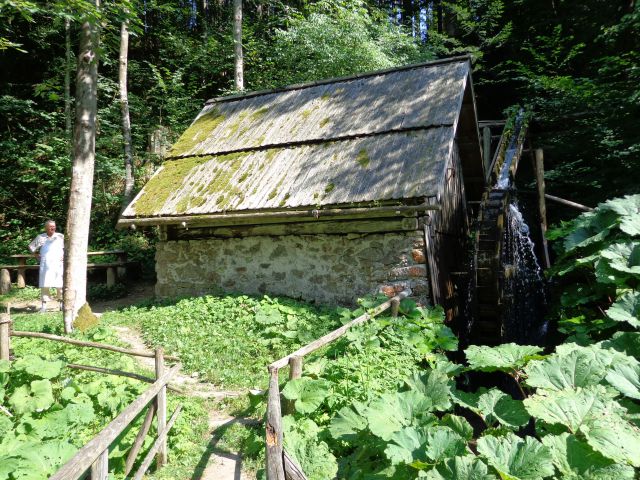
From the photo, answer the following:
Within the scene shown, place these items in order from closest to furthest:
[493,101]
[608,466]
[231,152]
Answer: [608,466] → [231,152] → [493,101]

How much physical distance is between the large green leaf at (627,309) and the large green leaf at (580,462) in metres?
1.86

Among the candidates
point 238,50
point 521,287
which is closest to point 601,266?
point 521,287

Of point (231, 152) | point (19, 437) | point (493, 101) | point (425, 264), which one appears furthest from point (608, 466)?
point (493, 101)

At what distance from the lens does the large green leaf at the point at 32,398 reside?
341 centimetres

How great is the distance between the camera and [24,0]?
576cm

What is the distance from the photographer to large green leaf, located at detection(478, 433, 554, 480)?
2043mm

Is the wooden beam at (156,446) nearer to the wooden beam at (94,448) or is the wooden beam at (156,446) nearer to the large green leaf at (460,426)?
the wooden beam at (94,448)

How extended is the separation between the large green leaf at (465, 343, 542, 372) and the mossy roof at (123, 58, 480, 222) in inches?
112

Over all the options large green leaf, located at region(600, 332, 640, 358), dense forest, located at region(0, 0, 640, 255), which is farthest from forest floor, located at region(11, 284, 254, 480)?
dense forest, located at region(0, 0, 640, 255)

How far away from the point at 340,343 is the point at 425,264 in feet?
6.53

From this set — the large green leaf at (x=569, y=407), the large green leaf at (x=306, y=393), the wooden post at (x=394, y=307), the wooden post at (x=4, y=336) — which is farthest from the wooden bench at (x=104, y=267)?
the large green leaf at (x=569, y=407)

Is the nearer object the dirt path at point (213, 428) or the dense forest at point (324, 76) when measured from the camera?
the dirt path at point (213, 428)

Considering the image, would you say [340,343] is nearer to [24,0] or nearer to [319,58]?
[24,0]

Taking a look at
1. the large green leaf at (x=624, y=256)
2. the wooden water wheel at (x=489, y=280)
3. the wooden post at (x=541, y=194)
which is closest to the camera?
the large green leaf at (x=624, y=256)
